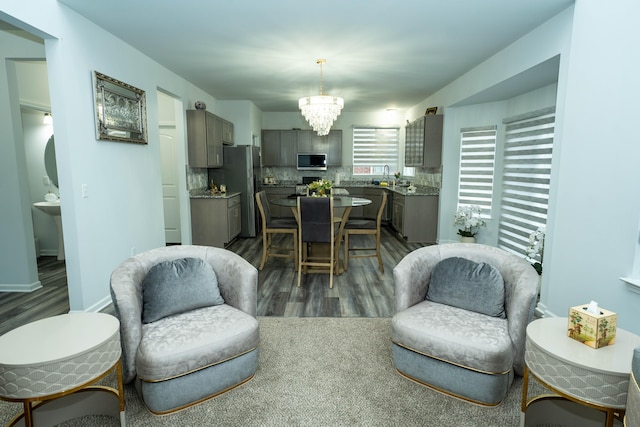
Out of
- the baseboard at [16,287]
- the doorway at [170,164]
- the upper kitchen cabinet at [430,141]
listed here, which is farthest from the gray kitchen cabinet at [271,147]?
the baseboard at [16,287]

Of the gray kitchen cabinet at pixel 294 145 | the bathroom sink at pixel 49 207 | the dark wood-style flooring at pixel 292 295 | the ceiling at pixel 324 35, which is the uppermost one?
the ceiling at pixel 324 35

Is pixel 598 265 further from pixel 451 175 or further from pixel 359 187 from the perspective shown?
pixel 359 187

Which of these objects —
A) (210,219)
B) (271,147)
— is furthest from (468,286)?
(271,147)

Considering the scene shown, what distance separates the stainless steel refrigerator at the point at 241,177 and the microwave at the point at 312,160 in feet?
6.17

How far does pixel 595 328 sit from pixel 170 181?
237 inches

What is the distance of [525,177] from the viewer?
15.5 feet

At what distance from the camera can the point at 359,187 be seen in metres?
8.30

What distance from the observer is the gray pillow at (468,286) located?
232 centimetres

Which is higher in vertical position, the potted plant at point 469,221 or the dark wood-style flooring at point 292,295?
the potted plant at point 469,221

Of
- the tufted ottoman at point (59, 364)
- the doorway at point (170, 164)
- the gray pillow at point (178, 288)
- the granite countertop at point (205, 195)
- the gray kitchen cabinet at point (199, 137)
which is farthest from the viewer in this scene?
the doorway at point (170, 164)

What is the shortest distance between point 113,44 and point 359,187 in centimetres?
567

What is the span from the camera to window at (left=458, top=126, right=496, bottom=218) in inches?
221

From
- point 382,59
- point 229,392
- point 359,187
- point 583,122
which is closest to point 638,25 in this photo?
point 583,122

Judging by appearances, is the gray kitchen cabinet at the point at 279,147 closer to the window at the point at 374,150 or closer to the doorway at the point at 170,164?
the window at the point at 374,150
